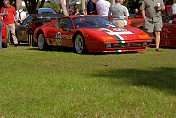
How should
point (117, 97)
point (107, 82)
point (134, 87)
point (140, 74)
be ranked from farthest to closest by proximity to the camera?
point (140, 74) < point (107, 82) < point (134, 87) < point (117, 97)

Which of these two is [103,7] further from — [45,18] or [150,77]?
[150,77]

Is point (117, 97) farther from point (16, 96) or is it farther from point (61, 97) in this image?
point (16, 96)

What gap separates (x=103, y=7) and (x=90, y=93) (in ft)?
36.0

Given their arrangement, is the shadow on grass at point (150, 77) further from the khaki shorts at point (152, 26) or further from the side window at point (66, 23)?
the side window at point (66, 23)

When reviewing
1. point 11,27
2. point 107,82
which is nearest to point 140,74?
point 107,82

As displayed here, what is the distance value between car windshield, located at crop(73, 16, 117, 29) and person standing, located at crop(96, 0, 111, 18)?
2895 millimetres

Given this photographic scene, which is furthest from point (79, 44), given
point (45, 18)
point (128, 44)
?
point (45, 18)

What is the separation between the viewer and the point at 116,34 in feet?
39.5

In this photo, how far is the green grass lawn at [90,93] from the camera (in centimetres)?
452

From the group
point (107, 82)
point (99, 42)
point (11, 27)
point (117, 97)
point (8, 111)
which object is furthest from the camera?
point (11, 27)

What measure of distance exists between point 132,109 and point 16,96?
5.15 feet

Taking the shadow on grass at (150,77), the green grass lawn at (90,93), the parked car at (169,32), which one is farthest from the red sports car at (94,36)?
the shadow on grass at (150,77)

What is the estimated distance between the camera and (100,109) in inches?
182

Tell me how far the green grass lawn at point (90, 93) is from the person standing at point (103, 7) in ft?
26.6
